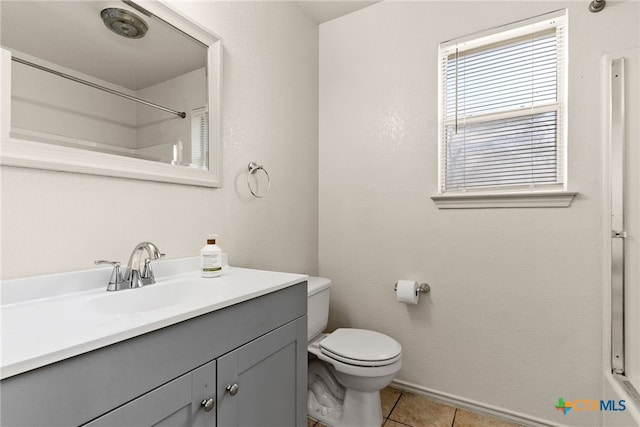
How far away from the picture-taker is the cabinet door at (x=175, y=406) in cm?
61

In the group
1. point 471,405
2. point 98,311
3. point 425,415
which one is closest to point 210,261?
→ point 98,311

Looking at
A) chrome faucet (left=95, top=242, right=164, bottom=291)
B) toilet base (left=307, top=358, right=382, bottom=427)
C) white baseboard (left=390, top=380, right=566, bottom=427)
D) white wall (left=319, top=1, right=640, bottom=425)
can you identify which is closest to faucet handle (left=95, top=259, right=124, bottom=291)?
chrome faucet (left=95, top=242, right=164, bottom=291)

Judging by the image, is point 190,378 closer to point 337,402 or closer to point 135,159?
point 135,159

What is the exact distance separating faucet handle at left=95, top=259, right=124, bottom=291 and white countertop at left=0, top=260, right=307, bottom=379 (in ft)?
0.09

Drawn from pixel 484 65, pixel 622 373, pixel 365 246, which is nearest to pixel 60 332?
pixel 365 246

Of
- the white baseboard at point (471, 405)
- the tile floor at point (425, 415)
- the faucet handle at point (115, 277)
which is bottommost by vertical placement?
the tile floor at point (425, 415)

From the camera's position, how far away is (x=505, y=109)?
1.66m

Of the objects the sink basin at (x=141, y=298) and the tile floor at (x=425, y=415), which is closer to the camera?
the sink basin at (x=141, y=298)

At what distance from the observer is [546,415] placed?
1530 mm

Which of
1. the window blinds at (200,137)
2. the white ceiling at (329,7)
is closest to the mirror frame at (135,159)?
the window blinds at (200,137)

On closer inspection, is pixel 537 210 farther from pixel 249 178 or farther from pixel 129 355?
pixel 129 355

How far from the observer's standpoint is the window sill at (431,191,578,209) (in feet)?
4.87

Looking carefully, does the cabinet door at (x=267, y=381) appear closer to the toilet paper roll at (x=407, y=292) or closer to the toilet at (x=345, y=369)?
the toilet at (x=345, y=369)

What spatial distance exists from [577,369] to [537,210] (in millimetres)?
789
